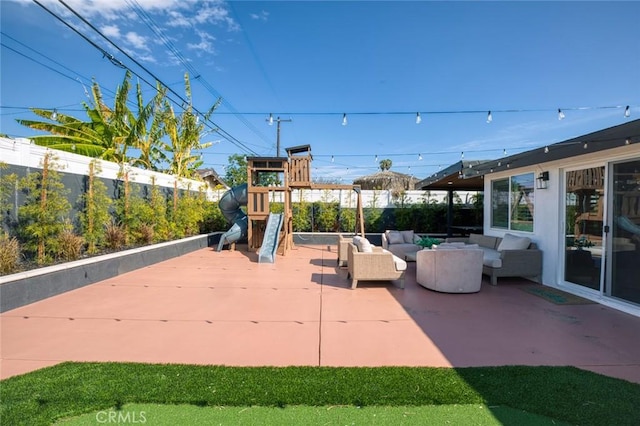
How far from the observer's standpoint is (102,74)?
1045 centimetres

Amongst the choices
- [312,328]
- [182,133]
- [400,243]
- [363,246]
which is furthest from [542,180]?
[182,133]

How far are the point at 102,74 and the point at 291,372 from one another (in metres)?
12.0

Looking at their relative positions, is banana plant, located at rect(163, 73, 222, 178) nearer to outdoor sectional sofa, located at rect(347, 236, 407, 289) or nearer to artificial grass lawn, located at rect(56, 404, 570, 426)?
outdoor sectional sofa, located at rect(347, 236, 407, 289)

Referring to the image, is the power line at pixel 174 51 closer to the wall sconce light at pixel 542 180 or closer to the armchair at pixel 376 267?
the armchair at pixel 376 267

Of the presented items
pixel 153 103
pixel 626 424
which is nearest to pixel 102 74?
pixel 153 103

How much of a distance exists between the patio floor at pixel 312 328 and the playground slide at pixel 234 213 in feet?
15.9

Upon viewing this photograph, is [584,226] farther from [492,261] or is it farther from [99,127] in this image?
[99,127]

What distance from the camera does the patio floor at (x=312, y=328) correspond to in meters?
3.03

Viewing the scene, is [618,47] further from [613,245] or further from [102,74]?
[102,74]

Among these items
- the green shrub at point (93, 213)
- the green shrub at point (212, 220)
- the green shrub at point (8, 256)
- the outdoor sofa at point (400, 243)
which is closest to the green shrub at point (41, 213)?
the green shrub at point (8, 256)

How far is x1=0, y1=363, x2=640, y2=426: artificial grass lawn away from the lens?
222cm

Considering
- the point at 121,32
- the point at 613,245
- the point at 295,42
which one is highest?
the point at 295,42

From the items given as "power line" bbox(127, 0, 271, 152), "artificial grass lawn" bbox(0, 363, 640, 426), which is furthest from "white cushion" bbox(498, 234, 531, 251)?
"power line" bbox(127, 0, 271, 152)

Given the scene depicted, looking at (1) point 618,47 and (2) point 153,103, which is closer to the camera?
(1) point 618,47
